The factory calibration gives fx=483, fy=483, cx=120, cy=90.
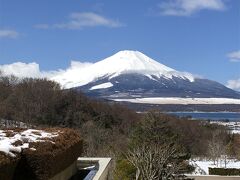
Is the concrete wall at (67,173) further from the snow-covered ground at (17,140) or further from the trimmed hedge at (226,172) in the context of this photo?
the trimmed hedge at (226,172)

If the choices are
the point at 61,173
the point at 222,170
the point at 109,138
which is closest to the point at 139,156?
the point at 61,173

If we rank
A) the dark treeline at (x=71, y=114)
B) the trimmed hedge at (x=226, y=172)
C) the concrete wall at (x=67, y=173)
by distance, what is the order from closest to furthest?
the concrete wall at (x=67, y=173) < the trimmed hedge at (x=226, y=172) < the dark treeline at (x=71, y=114)

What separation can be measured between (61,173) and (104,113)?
6720 cm

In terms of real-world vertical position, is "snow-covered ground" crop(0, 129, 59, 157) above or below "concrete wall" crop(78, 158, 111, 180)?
above

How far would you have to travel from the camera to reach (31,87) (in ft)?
245

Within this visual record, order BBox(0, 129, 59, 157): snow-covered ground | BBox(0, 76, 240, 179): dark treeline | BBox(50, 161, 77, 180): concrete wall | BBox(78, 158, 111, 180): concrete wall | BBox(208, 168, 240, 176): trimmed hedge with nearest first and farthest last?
BBox(0, 129, 59, 157): snow-covered ground, BBox(50, 161, 77, 180): concrete wall, BBox(78, 158, 111, 180): concrete wall, BBox(208, 168, 240, 176): trimmed hedge, BBox(0, 76, 240, 179): dark treeline

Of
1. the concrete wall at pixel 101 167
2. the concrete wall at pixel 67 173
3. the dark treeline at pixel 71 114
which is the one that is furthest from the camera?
the dark treeline at pixel 71 114

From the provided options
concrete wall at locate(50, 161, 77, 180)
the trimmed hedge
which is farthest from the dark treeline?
concrete wall at locate(50, 161, 77, 180)

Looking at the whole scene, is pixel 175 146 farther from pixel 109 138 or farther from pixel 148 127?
pixel 109 138

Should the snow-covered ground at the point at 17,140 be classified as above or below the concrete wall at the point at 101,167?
above

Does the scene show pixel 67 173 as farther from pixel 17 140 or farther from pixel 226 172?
pixel 226 172

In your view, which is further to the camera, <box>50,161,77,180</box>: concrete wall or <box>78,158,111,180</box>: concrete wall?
<box>78,158,111,180</box>: concrete wall

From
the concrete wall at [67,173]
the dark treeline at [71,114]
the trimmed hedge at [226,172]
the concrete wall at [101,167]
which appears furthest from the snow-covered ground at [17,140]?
the dark treeline at [71,114]

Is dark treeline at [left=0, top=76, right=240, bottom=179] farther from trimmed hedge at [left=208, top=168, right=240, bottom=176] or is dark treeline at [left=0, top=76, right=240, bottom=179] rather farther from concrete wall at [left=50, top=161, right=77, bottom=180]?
concrete wall at [left=50, top=161, right=77, bottom=180]
